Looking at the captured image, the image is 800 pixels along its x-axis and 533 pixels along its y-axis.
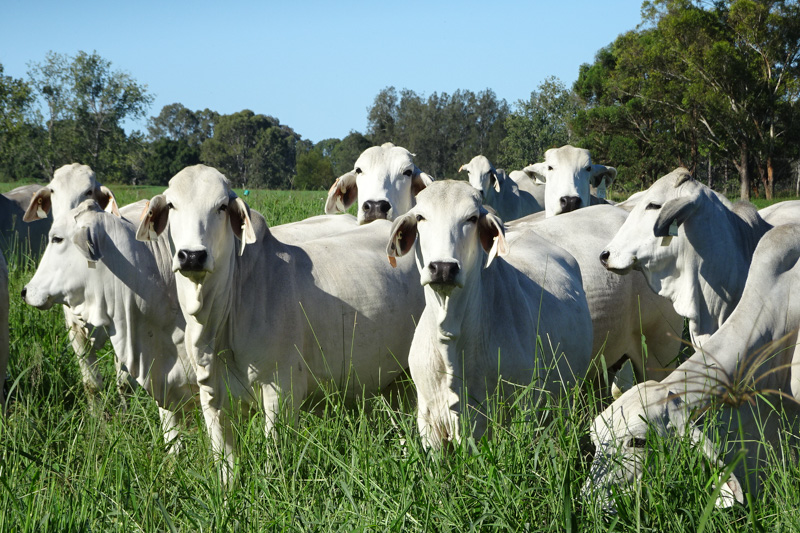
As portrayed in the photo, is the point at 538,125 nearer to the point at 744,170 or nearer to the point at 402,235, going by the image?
the point at 744,170

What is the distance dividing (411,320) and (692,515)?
2924 mm

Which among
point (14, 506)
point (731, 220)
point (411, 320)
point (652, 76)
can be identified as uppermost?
point (652, 76)

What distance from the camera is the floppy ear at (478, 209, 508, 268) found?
4.20 metres

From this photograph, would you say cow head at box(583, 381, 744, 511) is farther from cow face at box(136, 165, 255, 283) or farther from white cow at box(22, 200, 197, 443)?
white cow at box(22, 200, 197, 443)

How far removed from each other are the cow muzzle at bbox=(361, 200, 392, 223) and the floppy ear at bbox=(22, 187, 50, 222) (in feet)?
10.2

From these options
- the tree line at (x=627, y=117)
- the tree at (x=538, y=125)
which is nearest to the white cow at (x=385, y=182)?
the tree line at (x=627, y=117)

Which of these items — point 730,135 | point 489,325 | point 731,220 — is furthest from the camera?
point 730,135

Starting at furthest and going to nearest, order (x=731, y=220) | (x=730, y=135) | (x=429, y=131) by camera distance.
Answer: (x=429, y=131) < (x=730, y=135) < (x=731, y=220)

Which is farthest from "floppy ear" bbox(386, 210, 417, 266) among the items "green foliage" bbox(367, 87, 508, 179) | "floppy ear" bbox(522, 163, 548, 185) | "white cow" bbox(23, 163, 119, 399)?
"green foliage" bbox(367, 87, 508, 179)

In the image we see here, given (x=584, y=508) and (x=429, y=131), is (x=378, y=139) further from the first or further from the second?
(x=584, y=508)

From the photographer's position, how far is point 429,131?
276 ft

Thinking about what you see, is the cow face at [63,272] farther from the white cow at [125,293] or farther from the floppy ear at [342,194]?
the floppy ear at [342,194]

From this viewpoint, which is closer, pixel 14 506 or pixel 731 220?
pixel 14 506

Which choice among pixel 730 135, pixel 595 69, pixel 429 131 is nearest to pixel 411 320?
pixel 730 135
